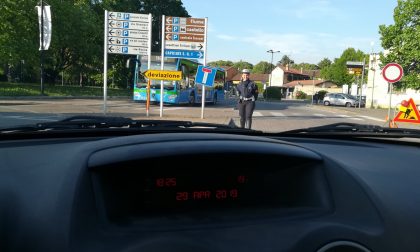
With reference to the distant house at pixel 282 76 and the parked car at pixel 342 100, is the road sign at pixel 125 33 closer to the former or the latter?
the parked car at pixel 342 100

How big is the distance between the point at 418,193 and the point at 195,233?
104 cm

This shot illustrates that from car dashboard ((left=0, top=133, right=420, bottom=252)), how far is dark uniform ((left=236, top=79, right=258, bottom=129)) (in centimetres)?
1239

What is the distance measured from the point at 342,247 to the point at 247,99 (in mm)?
12873

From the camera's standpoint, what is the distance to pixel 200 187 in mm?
1616

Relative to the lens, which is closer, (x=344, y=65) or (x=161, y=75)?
(x=161, y=75)

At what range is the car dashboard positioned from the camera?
4.42ft

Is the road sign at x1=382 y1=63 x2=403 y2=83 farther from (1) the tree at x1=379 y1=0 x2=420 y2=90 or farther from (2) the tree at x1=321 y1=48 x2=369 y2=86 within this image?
(2) the tree at x1=321 y1=48 x2=369 y2=86

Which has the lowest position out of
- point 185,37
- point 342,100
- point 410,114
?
point 342,100

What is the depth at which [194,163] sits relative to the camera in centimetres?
160

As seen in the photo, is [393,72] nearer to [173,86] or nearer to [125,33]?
[125,33]

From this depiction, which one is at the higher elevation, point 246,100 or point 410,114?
point 246,100

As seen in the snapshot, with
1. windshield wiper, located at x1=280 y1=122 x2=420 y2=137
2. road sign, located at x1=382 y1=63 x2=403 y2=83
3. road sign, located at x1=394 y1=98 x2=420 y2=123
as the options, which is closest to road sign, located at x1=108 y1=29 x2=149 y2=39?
road sign, located at x1=382 y1=63 x2=403 y2=83

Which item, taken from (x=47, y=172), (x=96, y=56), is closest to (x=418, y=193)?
(x=47, y=172)

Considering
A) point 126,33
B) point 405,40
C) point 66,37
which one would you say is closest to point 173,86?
point 126,33
